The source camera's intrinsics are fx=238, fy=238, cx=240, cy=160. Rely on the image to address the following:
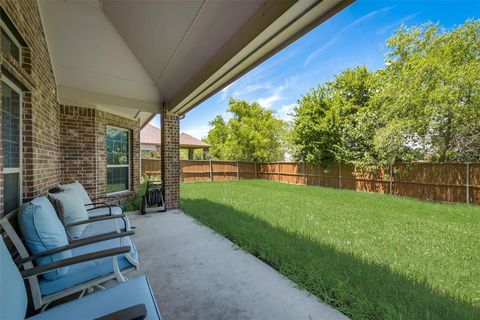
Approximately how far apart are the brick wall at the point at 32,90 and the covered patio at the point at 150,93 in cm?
1

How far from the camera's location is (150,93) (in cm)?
546

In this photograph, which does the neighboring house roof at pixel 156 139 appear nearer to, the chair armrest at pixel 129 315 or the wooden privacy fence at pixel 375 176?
the wooden privacy fence at pixel 375 176

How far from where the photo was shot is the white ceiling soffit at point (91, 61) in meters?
3.50

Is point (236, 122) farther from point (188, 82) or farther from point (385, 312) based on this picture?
point (385, 312)

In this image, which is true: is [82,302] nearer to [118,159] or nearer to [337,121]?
[118,159]

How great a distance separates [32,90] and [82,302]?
2540mm

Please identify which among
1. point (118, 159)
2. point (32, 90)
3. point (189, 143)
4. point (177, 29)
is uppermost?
point (177, 29)

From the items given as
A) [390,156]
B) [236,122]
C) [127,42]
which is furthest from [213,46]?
[236,122]

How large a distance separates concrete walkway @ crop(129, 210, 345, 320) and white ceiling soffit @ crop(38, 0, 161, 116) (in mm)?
3155

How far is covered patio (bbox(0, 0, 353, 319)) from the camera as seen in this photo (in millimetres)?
2105

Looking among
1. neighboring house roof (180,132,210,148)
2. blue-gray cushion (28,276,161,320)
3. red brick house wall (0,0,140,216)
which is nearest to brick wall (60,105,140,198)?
red brick house wall (0,0,140,216)

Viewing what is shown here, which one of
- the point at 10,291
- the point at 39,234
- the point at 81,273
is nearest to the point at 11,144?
the point at 39,234

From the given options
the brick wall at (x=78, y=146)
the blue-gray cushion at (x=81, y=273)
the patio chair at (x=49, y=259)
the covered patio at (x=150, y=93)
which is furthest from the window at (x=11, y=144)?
the brick wall at (x=78, y=146)

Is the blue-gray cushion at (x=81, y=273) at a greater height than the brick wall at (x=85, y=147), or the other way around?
the brick wall at (x=85, y=147)
